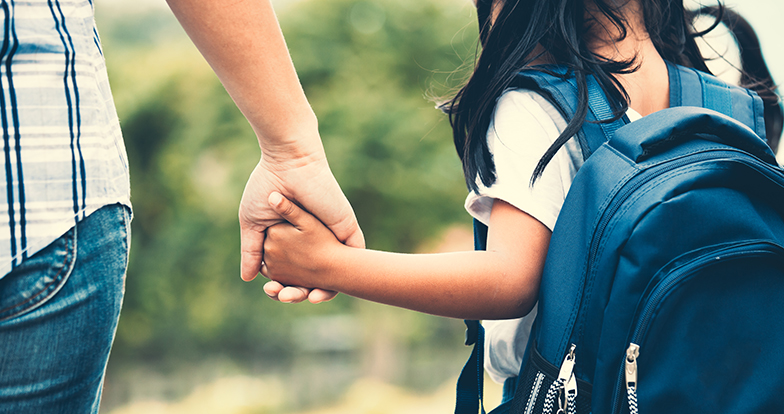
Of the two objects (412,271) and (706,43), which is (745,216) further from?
(706,43)

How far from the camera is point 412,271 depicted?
89cm

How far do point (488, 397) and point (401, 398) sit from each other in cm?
84

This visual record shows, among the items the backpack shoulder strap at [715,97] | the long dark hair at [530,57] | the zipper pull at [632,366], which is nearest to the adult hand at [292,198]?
the long dark hair at [530,57]

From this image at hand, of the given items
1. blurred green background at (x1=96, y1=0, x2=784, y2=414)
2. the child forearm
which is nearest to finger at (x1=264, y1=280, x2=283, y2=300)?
the child forearm

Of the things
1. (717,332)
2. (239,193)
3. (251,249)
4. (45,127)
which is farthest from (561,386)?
(239,193)

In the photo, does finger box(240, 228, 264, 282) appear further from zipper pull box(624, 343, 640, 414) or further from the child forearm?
zipper pull box(624, 343, 640, 414)

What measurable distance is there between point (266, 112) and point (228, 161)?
4.51 metres

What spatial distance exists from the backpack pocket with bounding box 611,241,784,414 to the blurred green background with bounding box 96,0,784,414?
4.41m

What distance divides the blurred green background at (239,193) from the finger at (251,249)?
13.3ft

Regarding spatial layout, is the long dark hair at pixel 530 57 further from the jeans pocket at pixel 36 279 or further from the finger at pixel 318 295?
the jeans pocket at pixel 36 279

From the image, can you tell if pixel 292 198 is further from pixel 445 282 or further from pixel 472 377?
pixel 472 377

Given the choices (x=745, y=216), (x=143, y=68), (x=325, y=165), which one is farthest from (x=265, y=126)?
(x=143, y=68)

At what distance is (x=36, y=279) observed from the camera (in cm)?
51

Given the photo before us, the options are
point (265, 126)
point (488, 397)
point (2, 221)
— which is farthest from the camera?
point (488, 397)
